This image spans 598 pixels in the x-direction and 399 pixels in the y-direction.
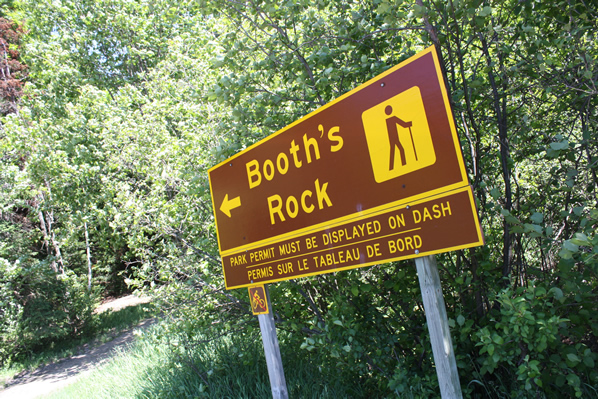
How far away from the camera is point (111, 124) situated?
370 inches

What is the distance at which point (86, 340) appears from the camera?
44.2 feet

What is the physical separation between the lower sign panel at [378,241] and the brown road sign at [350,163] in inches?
1.8

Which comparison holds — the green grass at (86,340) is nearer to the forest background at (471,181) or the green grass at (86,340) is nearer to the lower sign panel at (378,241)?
the forest background at (471,181)

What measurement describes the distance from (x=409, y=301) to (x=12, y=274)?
472 inches

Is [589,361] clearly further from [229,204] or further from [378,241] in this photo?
[229,204]

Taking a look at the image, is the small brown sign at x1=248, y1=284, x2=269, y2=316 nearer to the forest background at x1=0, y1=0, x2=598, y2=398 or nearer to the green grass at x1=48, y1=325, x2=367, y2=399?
the forest background at x1=0, y1=0, x2=598, y2=398

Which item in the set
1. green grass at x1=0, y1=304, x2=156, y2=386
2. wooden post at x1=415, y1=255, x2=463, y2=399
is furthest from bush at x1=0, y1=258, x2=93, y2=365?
wooden post at x1=415, y1=255, x2=463, y2=399

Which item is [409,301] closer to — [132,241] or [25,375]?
[132,241]

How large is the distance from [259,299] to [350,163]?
1349mm

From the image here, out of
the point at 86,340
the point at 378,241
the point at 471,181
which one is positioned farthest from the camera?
the point at 86,340

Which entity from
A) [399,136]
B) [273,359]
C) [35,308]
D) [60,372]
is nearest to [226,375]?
[273,359]

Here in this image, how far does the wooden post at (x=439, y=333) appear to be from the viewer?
199 centimetres

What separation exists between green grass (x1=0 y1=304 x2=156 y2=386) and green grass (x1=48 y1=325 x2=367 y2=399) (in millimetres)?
6162

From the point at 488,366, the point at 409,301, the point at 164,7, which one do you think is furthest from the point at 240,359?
the point at 164,7
